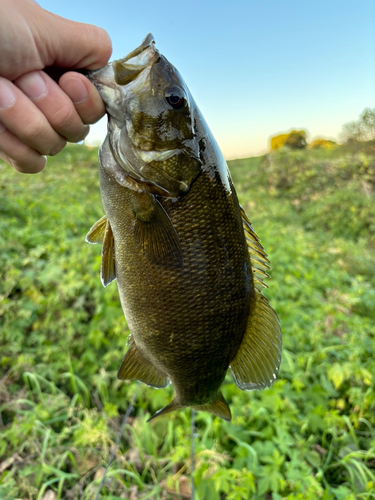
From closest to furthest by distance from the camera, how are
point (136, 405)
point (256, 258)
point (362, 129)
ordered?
1. point (256, 258)
2. point (136, 405)
3. point (362, 129)

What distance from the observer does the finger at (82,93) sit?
3.34 ft

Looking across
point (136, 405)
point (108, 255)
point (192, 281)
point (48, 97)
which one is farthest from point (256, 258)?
point (136, 405)

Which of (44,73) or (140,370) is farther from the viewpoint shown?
(140,370)

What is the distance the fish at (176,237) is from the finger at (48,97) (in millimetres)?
125

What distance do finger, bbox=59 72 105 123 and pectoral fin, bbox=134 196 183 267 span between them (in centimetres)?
35

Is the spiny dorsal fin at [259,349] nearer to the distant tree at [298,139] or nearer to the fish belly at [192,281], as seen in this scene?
the fish belly at [192,281]

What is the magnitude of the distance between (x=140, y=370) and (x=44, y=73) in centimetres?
119

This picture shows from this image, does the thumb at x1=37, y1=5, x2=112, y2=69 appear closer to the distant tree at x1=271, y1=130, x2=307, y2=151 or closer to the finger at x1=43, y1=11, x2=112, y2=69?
the finger at x1=43, y1=11, x2=112, y2=69

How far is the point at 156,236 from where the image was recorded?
1126 mm

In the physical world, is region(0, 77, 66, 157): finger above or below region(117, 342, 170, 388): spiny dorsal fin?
above

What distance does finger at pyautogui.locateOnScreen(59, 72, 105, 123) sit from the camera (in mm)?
1017

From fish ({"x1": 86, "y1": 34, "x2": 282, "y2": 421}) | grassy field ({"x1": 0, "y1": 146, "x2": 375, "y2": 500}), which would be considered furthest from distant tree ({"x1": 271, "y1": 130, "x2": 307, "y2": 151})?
fish ({"x1": 86, "y1": 34, "x2": 282, "y2": 421})

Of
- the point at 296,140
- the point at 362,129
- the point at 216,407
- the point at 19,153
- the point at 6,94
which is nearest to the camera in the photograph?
the point at 6,94

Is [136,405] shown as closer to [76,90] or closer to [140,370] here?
[140,370]
